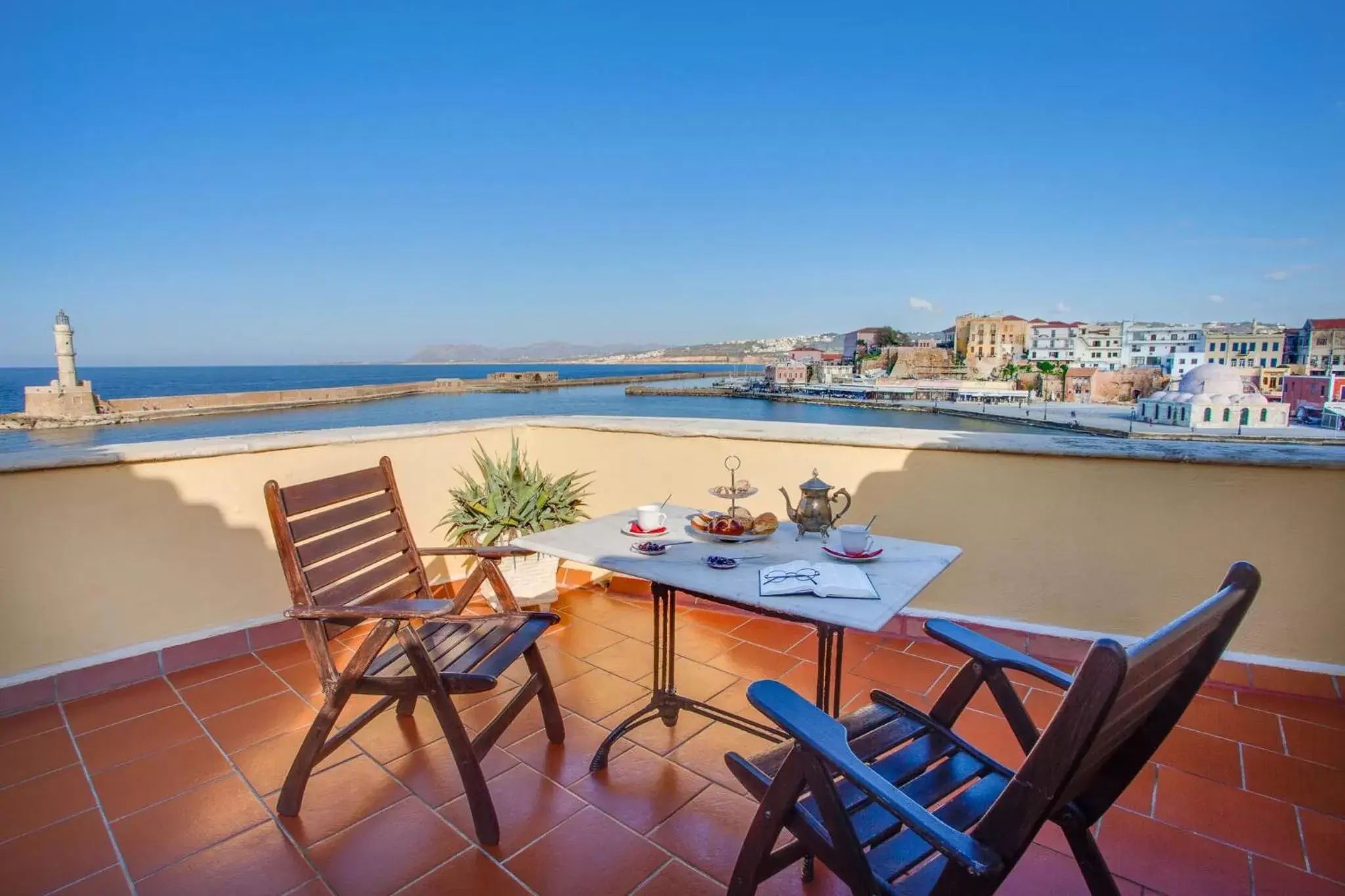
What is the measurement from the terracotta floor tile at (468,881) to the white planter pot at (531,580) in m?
1.52

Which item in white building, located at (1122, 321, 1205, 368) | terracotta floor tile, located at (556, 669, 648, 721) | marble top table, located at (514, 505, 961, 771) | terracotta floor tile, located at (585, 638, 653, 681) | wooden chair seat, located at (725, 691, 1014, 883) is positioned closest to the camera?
wooden chair seat, located at (725, 691, 1014, 883)

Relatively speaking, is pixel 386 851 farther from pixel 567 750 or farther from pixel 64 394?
pixel 64 394

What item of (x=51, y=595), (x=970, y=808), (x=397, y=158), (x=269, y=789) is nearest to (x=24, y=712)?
(x=51, y=595)

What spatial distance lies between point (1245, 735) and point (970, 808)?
5.34 ft

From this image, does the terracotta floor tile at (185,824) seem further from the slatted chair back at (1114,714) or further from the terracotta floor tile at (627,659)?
the slatted chair back at (1114,714)

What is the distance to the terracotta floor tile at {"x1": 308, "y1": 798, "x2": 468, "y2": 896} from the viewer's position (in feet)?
4.46

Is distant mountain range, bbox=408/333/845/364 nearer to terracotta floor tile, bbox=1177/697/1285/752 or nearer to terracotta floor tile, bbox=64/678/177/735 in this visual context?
terracotta floor tile, bbox=64/678/177/735

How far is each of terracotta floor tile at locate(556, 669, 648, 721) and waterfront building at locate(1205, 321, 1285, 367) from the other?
4600cm

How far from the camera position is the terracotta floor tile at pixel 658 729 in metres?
1.91

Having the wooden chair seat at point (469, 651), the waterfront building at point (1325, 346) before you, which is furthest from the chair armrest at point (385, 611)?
the waterfront building at point (1325, 346)

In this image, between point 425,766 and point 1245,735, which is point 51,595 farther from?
point 1245,735

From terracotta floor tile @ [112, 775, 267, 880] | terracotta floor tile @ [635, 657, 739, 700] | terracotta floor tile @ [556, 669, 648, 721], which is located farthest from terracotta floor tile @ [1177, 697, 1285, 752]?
terracotta floor tile @ [112, 775, 267, 880]

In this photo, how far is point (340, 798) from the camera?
1653mm

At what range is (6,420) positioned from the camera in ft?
90.7
